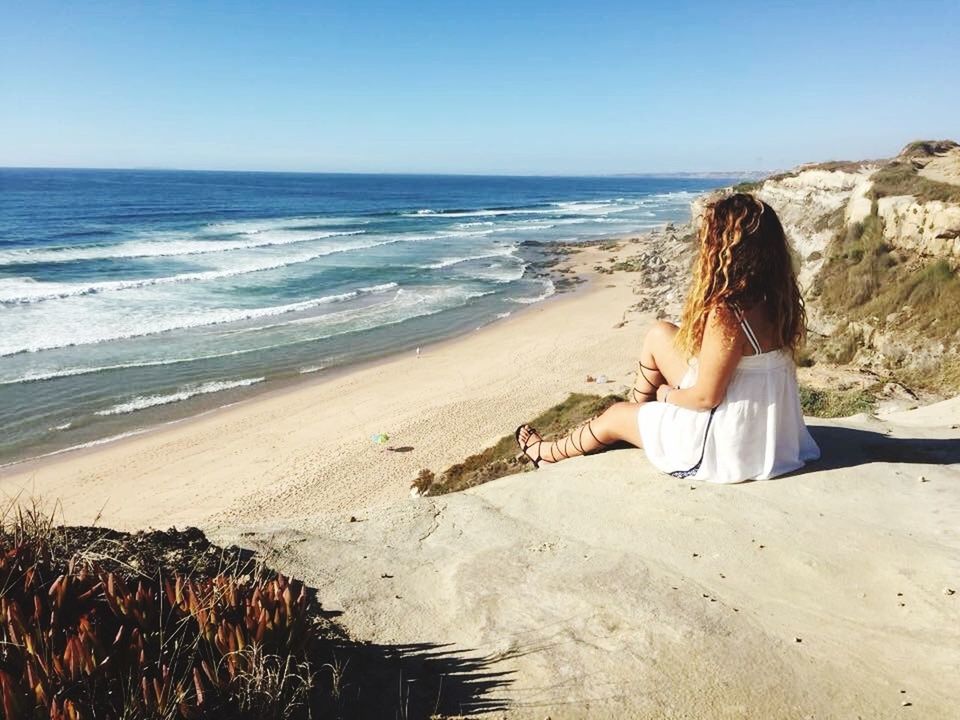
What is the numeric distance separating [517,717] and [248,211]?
70225 mm

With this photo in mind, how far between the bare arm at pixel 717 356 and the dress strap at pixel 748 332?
1.1 inches

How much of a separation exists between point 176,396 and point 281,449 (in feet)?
13.5

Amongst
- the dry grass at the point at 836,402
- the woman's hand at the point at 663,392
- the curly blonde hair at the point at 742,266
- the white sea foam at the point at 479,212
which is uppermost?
the white sea foam at the point at 479,212

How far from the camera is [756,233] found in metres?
3.85

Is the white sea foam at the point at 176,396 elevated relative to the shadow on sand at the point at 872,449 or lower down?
lower down

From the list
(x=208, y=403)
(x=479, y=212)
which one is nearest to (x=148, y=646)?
(x=208, y=403)

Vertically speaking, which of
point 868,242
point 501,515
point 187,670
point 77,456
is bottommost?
point 77,456

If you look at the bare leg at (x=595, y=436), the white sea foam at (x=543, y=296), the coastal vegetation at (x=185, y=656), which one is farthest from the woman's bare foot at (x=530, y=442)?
the white sea foam at (x=543, y=296)

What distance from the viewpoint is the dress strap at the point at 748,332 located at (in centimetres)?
391

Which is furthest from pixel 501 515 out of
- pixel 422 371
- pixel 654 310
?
pixel 654 310

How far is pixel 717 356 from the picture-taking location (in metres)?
3.95

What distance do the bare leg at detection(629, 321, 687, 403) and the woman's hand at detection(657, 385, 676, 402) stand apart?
4 cm

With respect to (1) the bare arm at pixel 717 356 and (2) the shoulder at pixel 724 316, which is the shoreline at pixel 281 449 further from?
(2) the shoulder at pixel 724 316

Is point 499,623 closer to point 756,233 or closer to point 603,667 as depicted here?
point 603,667
